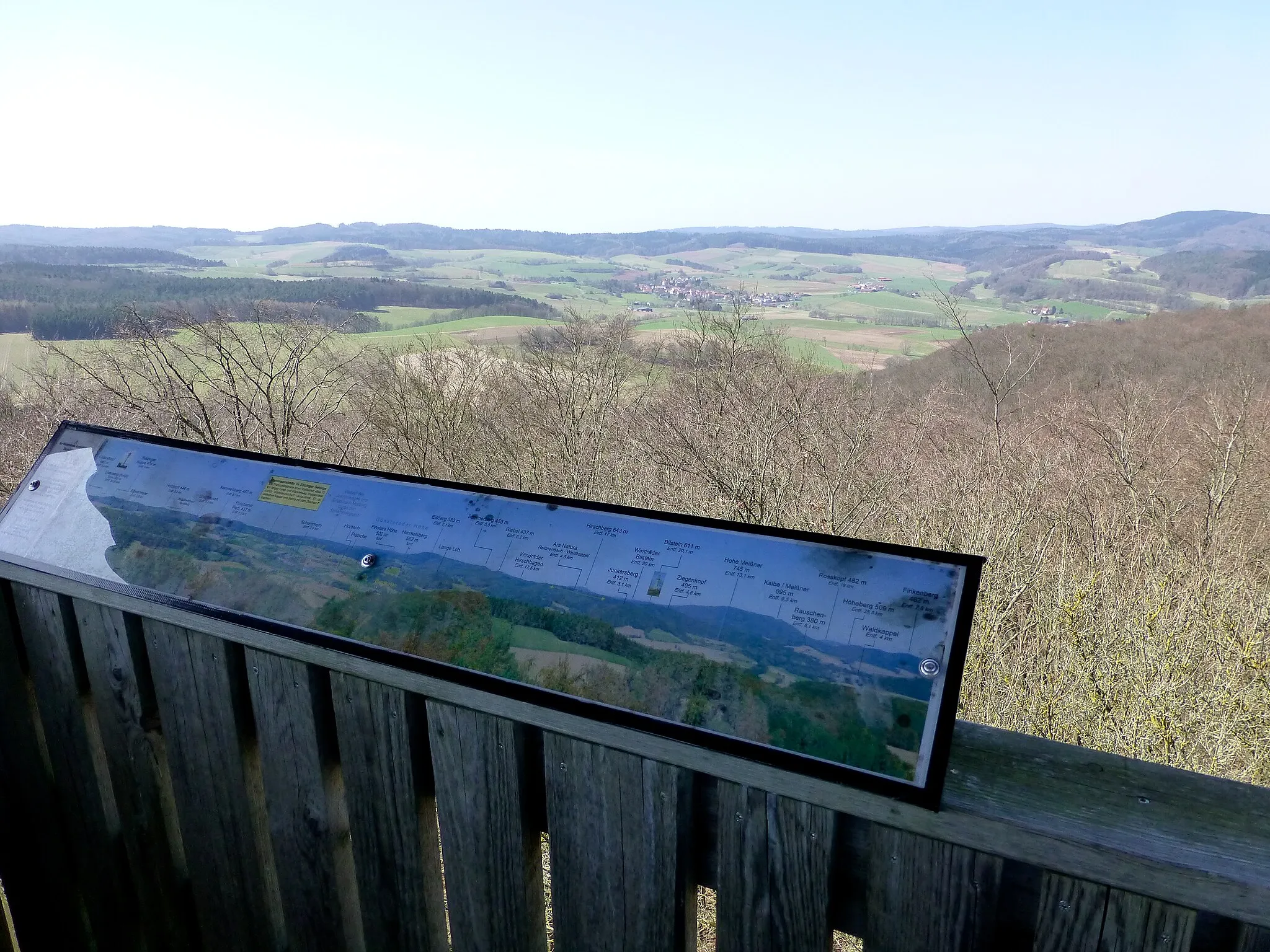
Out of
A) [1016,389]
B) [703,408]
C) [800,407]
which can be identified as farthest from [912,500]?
[1016,389]

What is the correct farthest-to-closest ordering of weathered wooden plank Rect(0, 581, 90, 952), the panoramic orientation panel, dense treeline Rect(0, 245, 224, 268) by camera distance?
dense treeline Rect(0, 245, 224, 268) < weathered wooden plank Rect(0, 581, 90, 952) < the panoramic orientation panel

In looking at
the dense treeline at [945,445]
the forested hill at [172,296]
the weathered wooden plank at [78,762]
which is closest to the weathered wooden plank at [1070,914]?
the weathered wooden plank at [78,762]

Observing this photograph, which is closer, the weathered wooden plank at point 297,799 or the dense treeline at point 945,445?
the weathered wooden plank at point 297,799

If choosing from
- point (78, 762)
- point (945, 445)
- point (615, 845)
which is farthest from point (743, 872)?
point (945, 445)

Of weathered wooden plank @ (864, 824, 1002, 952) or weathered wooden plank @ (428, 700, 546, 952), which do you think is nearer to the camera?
weathered wooden plank @ (864, 824, 1002, 952)

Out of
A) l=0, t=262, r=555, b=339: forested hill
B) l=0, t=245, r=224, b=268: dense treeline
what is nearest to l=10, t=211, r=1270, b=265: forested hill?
l=0, t=245, r=224, b=268: dense treeline

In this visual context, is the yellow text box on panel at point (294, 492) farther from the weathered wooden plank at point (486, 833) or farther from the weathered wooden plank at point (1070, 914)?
the weathered wooden plank at point (1070, 914)

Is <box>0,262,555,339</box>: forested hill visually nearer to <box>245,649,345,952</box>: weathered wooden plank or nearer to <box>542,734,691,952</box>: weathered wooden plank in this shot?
<box>245,649,345,952</box>: weathered wooden plank
